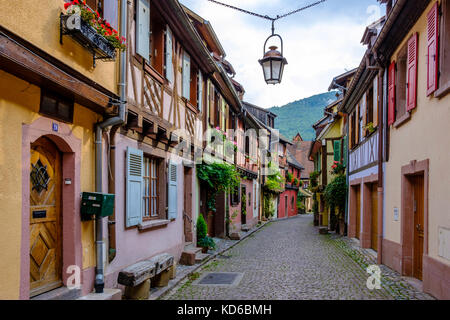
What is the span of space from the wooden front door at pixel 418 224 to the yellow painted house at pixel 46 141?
5.61m

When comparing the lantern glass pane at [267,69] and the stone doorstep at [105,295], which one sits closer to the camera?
the stone doorstep at [105,295]

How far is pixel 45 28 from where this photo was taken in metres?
4.71

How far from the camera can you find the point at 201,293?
7.14m

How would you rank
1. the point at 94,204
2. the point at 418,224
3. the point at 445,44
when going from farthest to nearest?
the point at 418,224 → the point at 445,44 → the point at 94,204

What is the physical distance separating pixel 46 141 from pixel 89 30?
1436mm

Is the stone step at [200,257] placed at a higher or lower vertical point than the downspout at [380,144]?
lower

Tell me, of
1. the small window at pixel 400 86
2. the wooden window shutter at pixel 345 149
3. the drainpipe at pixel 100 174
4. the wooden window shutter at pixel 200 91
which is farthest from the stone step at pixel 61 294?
the wooden window shutter at pixel 345 149

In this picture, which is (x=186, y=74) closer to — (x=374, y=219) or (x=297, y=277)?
(x=297, y=277)

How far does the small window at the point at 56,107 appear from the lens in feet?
16.2

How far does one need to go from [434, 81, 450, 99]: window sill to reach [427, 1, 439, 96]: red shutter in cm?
15

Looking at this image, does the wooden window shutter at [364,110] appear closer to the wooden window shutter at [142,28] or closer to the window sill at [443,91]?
the window sill at [443,91]

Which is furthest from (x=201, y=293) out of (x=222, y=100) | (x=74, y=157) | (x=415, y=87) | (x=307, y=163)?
(x=307, y=163)

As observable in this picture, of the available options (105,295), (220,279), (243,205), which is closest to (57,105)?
(105,295)
